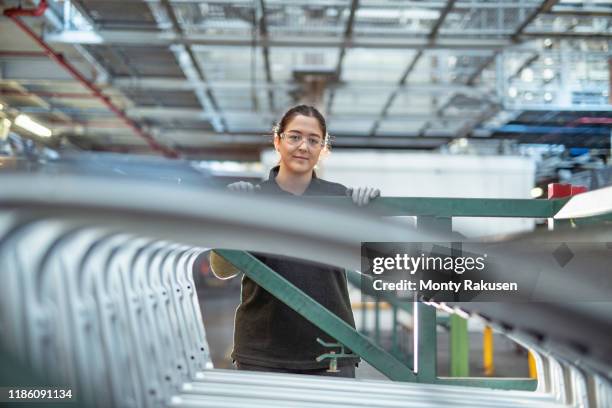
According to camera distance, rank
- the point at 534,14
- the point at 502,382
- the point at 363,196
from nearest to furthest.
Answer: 1. the point at 363,196
2. the point at 502,382
3. the point at 534,14

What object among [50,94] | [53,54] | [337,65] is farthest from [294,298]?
[50,94]

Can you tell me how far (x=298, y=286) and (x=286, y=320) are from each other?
0.36ft

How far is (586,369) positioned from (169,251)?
0.89 m

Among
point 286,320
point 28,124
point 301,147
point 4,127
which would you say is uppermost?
point 28,124

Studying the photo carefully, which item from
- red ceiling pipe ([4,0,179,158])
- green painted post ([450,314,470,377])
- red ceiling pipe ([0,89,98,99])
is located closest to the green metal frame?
green painted post ([450,314,470,377])

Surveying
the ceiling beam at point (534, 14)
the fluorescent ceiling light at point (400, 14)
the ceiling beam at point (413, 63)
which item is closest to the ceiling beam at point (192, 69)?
the fluorescent ceiling light at point (400, 14)

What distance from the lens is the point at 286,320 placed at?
194cm

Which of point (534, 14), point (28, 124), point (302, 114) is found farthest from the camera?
point (28, 124)

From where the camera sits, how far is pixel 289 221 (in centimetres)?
63

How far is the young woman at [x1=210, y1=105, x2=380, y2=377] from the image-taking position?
188 centimetres

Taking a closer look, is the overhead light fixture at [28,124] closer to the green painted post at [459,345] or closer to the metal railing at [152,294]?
the green painted post at [459,345]

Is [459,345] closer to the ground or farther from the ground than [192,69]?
closer to the ground

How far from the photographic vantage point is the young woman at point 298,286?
1.88 metres

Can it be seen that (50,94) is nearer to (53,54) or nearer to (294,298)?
(53,54)
